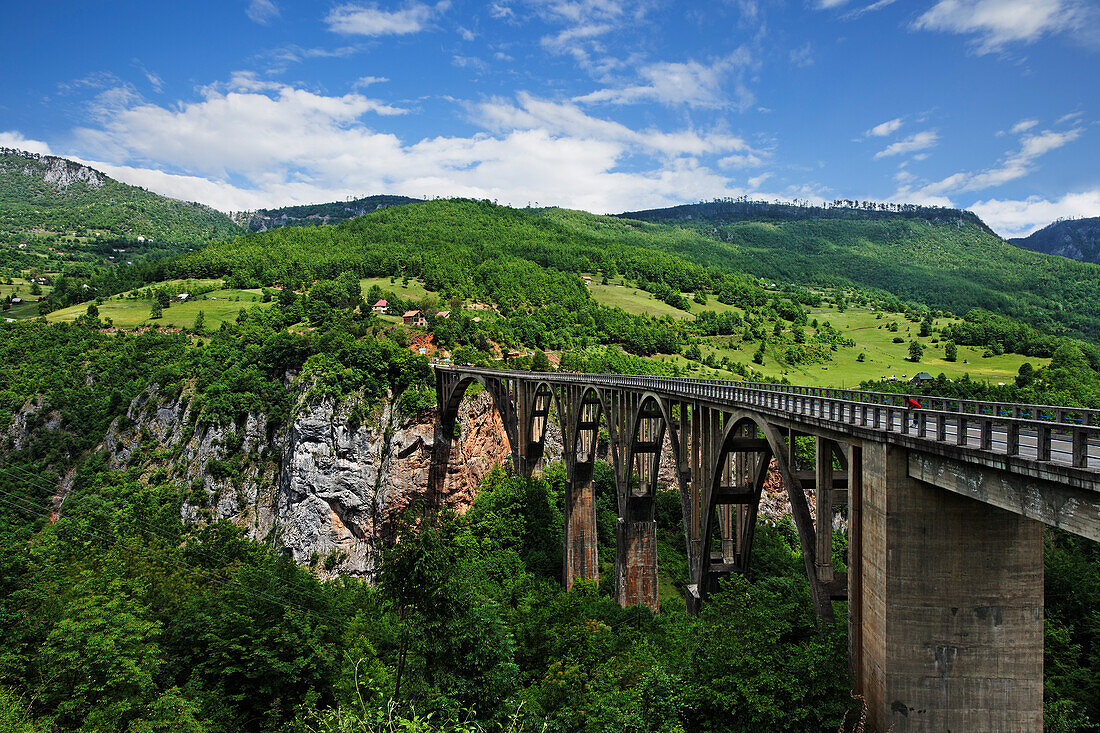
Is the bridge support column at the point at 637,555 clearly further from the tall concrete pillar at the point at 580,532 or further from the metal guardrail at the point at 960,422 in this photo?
the metal guardrail at the point at 960,422

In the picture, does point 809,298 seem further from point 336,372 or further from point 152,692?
point 152,692

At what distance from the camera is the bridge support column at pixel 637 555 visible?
Result: 33.7 metres

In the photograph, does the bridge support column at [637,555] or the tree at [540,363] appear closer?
the bridge support column at [637,555]

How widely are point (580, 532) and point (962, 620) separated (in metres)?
30.5

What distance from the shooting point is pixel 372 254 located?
124 metres

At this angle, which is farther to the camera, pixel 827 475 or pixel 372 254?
pixel 372 254

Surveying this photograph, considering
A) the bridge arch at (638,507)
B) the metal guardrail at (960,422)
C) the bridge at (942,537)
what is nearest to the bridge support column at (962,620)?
the bridge at (942,537)

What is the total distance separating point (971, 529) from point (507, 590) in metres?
26.7

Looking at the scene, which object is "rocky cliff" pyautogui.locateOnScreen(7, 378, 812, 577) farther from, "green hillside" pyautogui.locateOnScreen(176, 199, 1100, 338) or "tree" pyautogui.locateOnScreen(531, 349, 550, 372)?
"green hillside" pyautogui.locateOnScreen(176, 199, 1100, 338)

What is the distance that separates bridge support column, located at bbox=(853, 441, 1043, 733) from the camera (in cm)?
1250

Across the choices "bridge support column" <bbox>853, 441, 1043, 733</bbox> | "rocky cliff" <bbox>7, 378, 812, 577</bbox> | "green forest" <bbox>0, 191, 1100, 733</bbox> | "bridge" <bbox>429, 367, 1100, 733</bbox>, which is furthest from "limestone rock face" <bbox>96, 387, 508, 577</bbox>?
"bridge support column" <bbox>853, 441, 1043, 733</bbox>

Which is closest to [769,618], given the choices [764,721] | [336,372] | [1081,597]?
[764,721]

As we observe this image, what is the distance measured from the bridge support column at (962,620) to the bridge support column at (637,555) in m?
21.0

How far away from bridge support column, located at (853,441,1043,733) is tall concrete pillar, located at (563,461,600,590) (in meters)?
28.1
